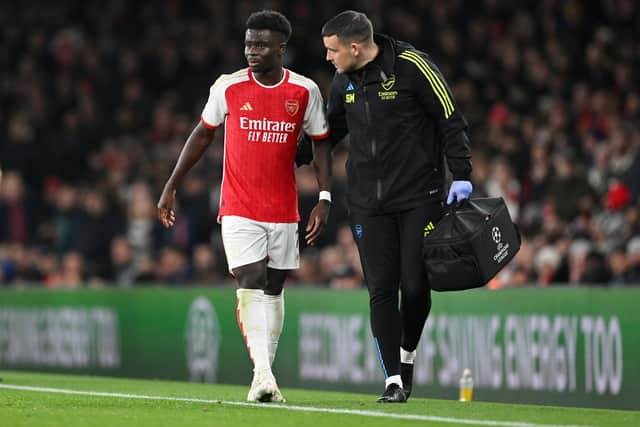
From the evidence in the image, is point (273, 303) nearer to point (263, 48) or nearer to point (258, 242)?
point (258, 242)

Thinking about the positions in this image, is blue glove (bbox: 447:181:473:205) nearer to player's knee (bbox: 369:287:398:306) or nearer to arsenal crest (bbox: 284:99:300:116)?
player's knee (bbox: 369:287:398:306)

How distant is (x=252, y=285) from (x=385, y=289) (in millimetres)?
777

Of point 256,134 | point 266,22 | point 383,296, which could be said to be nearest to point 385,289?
point 383,296

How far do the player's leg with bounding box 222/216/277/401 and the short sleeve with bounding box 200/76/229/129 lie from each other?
58 centimetres

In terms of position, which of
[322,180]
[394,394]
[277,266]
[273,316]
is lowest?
[394,394]

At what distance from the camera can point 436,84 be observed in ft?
27.9

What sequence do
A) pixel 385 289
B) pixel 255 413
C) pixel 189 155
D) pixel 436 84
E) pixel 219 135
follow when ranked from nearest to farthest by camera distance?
pixel 255 413 < pixel 436 84 < pixel 385 289 < pixel 189 155 < pixel 219 135

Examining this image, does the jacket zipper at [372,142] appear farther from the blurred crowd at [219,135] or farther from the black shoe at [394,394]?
the blurred crowd at [219,135]

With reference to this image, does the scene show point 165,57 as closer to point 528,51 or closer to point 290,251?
point 528,51

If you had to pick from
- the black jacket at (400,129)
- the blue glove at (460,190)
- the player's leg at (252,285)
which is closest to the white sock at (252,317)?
the player's leg at (252,285)

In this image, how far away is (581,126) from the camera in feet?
53.7

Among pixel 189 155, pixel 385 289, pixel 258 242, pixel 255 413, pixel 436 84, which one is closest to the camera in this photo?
pixel 255 413

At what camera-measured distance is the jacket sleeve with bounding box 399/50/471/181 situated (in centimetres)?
845

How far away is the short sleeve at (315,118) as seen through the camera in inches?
348
